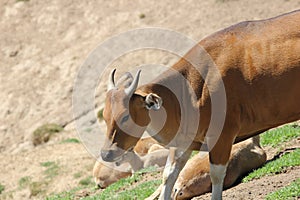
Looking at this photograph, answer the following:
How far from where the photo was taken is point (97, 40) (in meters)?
33.8

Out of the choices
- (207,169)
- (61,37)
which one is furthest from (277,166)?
(61,37)

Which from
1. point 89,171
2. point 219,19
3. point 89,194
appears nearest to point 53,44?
point 219,19

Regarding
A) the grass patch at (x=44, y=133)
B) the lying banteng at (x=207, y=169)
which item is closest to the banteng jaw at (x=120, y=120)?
the lying banteng at (x=207, y=169)

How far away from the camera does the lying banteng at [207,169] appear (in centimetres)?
1148

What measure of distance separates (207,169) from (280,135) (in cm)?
268

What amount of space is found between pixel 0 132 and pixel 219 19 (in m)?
10.5

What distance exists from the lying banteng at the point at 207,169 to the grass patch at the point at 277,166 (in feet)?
0.57

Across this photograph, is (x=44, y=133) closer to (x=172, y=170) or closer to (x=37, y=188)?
(x=37, y=188)

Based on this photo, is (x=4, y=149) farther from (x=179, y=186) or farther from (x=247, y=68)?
(x=247, y=68)

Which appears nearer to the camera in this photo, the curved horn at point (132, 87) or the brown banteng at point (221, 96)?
the brown banteng at point (221, 96)

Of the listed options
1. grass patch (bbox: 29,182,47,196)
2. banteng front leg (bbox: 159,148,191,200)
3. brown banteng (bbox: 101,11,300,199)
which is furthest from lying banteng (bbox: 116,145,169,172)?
brown banteng (bbox: 101,11,300,199)

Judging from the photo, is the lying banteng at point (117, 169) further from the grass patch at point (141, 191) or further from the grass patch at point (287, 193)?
the grass patch at point (287, 193)

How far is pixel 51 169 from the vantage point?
20.7 m

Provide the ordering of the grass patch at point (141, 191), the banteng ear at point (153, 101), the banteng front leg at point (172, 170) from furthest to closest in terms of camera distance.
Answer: the grass patch at point (141, 191) < the banteng front leg at point (172, 170) < the banteng ear at point (153, 101)
